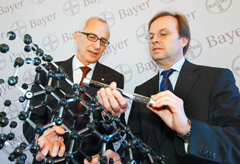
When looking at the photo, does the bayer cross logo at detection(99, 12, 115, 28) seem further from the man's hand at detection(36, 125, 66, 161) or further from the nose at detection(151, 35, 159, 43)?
the man's hand at detection(36, 125, 66, 161)

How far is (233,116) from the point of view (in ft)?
2.54

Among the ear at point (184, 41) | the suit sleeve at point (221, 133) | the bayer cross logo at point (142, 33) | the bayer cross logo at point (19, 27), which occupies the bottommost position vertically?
the suit sleeve at point (221, 133)

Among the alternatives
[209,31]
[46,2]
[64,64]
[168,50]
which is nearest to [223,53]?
[209,31]

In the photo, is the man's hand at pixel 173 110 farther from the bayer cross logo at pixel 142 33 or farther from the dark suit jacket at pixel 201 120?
the bayer cross logo at pixel 142 33

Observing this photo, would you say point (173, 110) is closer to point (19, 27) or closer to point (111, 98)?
point (111, 98)

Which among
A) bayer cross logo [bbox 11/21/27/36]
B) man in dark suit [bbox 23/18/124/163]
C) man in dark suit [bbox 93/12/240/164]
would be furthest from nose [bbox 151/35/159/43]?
→ bayer cross logo [bbox 11/21/27/36]

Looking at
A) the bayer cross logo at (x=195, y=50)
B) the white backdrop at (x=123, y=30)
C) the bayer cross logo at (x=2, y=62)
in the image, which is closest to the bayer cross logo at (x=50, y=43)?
the white backdrop at (x=123, y=30)

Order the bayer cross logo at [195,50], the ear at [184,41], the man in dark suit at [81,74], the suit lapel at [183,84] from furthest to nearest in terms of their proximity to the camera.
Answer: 1. the bayer cross logo at [195,50]
2. the ear at [184,41]
3. the man in dark suit at [81,74]
4. the suit lapel at [183,84]

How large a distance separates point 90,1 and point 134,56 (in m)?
0.67

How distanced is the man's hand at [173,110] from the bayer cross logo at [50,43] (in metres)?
1.48

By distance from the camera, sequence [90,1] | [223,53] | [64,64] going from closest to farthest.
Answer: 1. [64,64]
2. [223,53]
3. [90,1]

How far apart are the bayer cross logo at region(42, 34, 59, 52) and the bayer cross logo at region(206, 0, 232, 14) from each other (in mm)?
1346

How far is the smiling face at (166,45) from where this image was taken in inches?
43.3

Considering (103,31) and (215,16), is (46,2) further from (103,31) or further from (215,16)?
(215,16)
